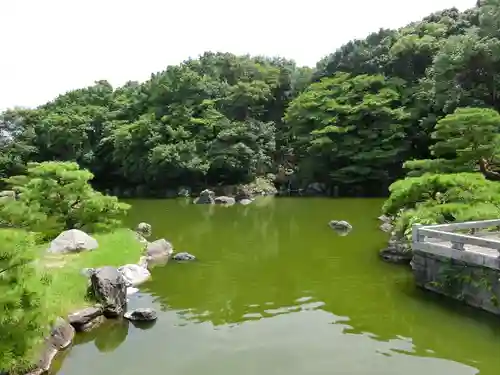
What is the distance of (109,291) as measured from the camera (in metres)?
10.3

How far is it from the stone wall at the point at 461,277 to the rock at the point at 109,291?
21.3 ft

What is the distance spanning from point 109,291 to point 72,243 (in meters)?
4.27

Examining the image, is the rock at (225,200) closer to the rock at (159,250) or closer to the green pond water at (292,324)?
the green pond water at (292,324)

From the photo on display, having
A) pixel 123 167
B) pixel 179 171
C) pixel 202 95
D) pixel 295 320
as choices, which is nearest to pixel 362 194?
pixel 179 171

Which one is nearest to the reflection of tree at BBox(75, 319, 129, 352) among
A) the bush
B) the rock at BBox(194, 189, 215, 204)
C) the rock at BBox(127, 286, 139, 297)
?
the rock at BBox(127, 286, 139, 297)

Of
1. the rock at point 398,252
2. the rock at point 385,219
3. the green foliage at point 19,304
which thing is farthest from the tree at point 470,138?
the green foliage at point 19,304

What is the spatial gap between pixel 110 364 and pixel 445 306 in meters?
6.51

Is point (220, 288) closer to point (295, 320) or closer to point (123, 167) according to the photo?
point (295, 320)

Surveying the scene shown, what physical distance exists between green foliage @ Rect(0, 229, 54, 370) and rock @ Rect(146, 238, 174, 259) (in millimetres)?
8471

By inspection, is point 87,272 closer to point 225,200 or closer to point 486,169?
point 486,169

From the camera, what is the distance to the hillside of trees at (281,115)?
30.8m

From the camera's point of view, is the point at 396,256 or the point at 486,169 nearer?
the point at 396,256

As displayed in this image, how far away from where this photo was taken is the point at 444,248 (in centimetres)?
1042

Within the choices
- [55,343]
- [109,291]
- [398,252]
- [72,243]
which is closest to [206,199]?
[72,243]
